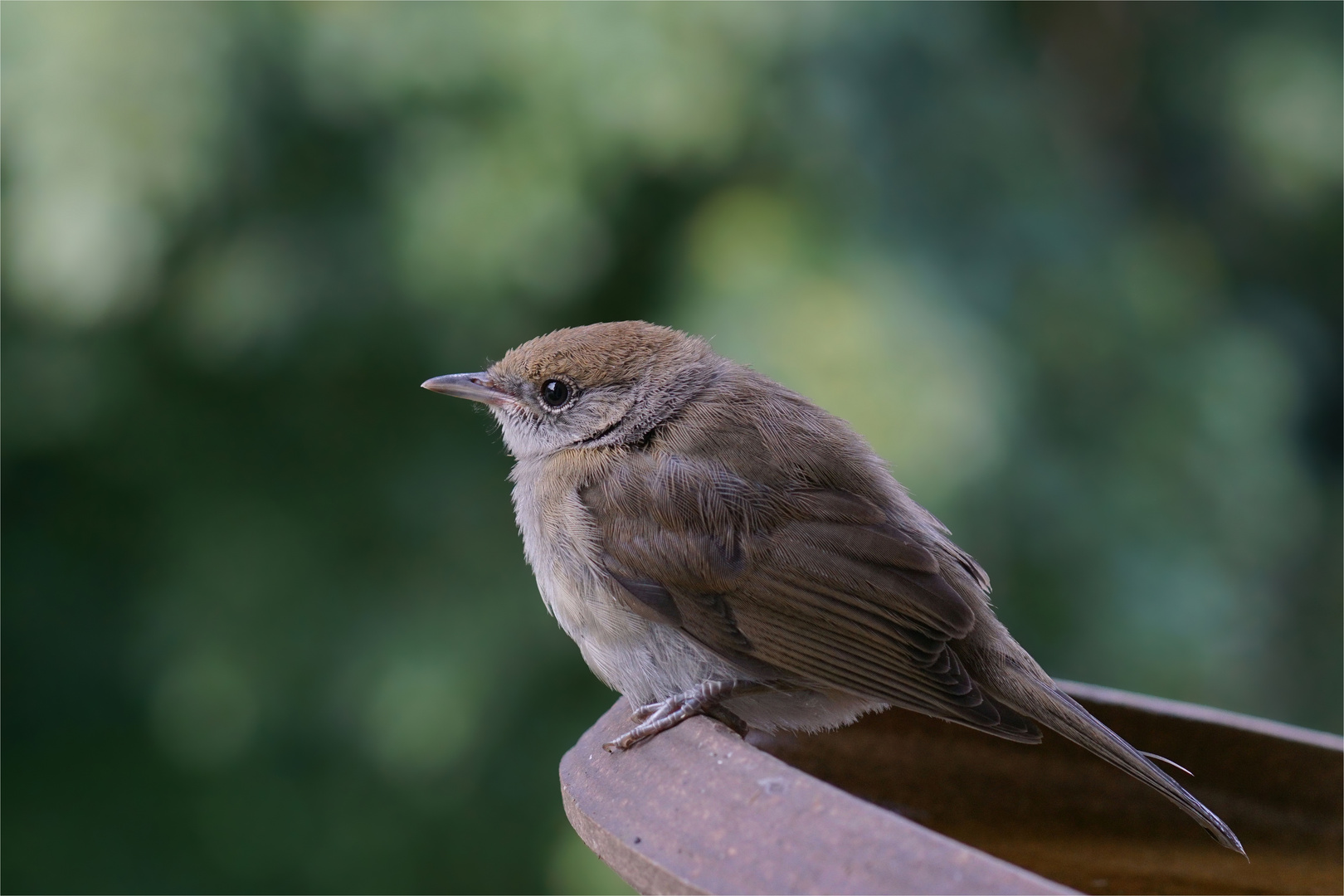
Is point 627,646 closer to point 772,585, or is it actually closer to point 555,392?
point 772,585

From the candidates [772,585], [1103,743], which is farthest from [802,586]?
[1103,743]

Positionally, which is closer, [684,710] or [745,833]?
[745,833]

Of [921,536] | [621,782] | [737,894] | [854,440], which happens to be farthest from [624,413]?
[737,894]

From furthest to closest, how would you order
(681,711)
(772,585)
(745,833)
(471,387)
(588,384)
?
1. (471,387)
2. (588,384)
3. (772,585)
4. (681,711)
5. (745,833)

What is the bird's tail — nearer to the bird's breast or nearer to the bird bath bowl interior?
the bird bath bowl interior

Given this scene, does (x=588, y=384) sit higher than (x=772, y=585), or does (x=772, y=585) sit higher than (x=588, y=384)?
(x=588, y=384)

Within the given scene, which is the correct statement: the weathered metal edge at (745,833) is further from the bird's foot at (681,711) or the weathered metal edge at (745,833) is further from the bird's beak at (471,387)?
the bird's beak at (471,387)

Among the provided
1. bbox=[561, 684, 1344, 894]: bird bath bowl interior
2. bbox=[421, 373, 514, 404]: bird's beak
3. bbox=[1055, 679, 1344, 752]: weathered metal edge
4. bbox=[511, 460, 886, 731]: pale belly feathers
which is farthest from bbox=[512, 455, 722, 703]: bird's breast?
bbox=[1055, 679, 1344, 752]: weathered metal edge
